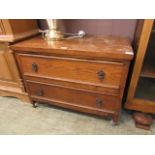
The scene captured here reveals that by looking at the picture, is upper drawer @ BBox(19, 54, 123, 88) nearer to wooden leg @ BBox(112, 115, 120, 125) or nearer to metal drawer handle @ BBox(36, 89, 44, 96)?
metal drawer handle @ BBox(36, 89, 44, 96)

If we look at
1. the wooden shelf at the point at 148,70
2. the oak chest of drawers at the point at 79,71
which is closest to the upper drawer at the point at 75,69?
the oak chest of drawers at the point at 79,71

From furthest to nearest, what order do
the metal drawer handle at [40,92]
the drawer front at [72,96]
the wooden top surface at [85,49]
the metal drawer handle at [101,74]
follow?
the metal drawer handle at [40,92]
the drawer front at [72,96]
the metal drawer handle at [101,74]
the wooden top surface at [85,49]

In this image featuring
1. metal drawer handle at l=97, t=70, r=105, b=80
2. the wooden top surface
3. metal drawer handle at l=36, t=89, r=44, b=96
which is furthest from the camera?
metal drawer handle at l=36, t=89, r=44, b=96

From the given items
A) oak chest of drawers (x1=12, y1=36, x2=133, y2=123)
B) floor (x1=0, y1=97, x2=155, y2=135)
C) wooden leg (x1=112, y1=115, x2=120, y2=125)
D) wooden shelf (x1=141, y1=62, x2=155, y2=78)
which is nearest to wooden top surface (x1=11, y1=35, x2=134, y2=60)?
oak chest of drawers (x1=12, y1=36, x2=133, y2=123)

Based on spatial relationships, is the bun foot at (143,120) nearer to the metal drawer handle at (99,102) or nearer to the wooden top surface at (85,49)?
the metal drawer handle at (99,102)

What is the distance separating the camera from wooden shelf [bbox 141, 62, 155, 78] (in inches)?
42.4

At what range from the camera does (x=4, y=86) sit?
159cm

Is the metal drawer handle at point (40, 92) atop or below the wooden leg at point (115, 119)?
atop

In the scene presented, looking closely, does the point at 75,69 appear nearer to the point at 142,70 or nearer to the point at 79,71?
the point at 79,71

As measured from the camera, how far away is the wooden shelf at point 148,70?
108cm

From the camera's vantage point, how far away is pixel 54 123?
132cm

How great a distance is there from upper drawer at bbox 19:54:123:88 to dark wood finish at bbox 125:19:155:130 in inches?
7.2

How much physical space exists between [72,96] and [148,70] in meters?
0.69
